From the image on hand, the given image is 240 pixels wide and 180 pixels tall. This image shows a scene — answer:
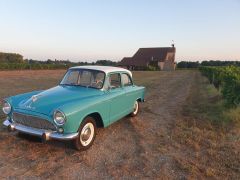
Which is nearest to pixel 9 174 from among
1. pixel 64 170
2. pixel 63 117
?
pixel 64 170

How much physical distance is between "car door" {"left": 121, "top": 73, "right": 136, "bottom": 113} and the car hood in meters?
1.30

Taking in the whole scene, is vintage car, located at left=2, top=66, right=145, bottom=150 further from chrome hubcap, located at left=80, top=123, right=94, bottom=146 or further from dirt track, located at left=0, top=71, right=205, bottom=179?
dirt track, located at left=0, top=71, right=205, bottom=179

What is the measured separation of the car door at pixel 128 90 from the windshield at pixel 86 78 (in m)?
1.03

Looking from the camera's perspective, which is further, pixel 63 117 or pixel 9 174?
pixel 63 117

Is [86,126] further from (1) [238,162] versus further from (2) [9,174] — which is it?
(1) [238,162]

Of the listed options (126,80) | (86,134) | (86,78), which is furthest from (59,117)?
(126,80)

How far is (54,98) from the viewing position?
524cm

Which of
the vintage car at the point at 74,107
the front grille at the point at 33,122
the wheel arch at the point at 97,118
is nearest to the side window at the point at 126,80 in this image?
the vintage car at the point at 74,107

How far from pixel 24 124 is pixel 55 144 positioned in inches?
33.0

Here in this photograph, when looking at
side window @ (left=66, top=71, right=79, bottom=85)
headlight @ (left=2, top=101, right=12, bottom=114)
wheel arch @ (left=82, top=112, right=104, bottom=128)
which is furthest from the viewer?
side window @ (left=66, top=71, right=79, bottom=85)

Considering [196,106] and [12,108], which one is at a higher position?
[12,108]

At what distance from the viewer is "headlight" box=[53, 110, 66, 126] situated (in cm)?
462

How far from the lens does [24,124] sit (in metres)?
5.04

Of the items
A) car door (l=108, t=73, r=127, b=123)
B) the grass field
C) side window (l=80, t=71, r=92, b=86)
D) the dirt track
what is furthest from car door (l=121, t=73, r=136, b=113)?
side window (l=80, t=71, r=92, b=86)
